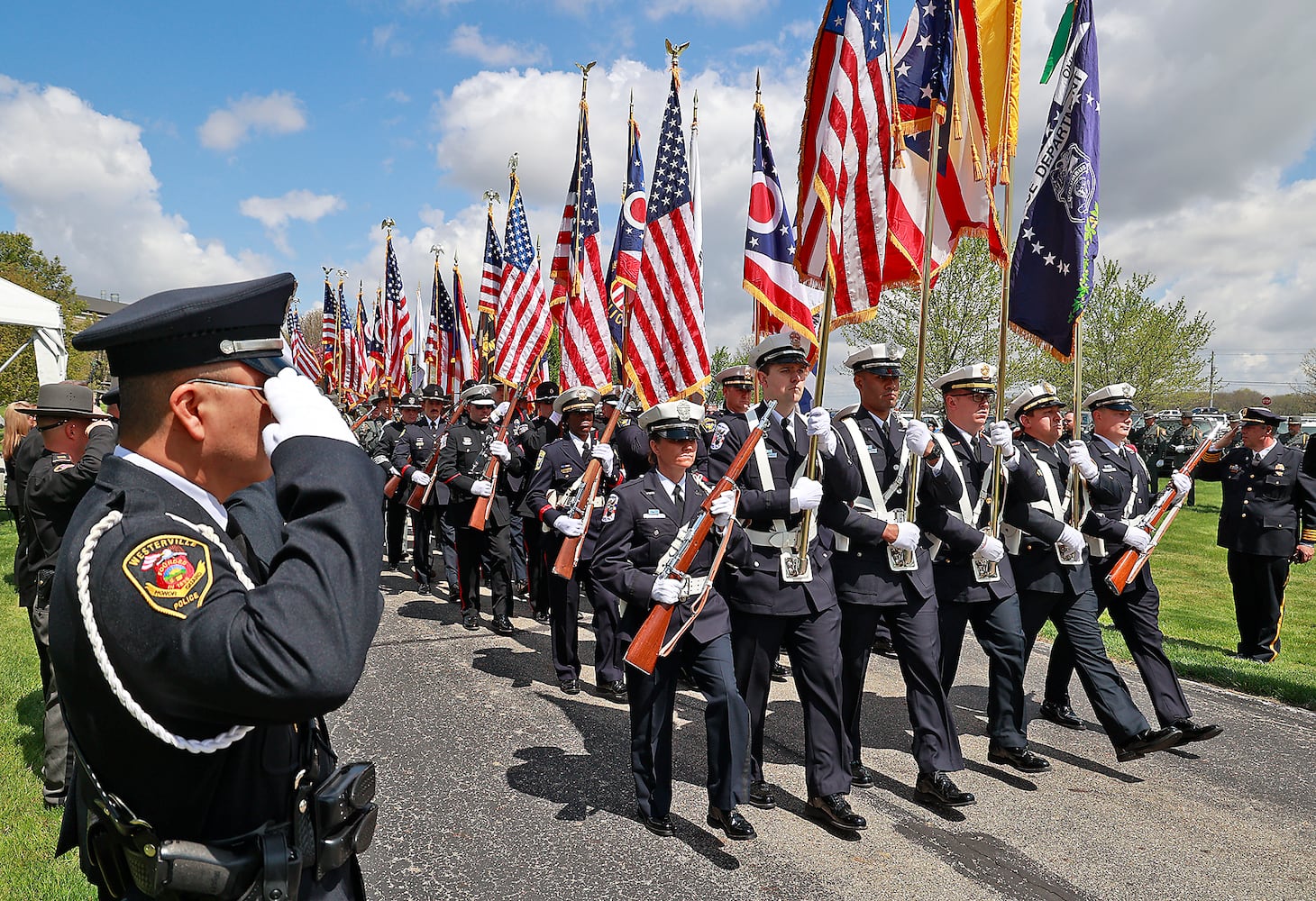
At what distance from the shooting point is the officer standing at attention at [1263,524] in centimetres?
823

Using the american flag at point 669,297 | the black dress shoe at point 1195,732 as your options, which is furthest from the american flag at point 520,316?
the black dress shoe at point 1195,732

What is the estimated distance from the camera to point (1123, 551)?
6.01 metres

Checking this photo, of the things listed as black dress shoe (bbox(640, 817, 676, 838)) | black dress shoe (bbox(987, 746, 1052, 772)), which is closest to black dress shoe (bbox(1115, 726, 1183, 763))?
black dress shoe (bbox(987, 746, 1052, 772))

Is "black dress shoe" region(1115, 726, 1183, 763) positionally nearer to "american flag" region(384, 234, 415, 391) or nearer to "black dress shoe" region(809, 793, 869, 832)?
"black dress shoe" region(809, 793, 869, 832)

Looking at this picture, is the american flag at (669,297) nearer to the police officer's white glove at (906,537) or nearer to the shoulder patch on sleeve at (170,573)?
the police officer's white glove at (906,537)

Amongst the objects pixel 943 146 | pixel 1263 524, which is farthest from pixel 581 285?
pixel 1263 524

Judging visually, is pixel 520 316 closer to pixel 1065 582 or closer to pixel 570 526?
pixel 570 526

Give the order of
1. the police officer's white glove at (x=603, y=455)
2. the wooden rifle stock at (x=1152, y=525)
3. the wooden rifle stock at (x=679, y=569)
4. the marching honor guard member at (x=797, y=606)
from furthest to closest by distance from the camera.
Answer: the police officer's white glove at (x=603, y=455), the wooden rifle stock at (x=1152, y=525), the marching honor guard member at (x=797, y=606), the wooden rifle stock at (x=679, y=569)

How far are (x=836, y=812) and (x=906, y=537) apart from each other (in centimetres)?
153

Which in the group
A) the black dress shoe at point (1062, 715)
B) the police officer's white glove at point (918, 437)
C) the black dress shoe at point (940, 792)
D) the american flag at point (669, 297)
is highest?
the american flag at point (669, 297)

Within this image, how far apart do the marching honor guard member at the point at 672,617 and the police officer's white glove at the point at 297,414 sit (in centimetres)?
276

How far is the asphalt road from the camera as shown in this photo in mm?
3828

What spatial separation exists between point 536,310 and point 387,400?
6.19 meters

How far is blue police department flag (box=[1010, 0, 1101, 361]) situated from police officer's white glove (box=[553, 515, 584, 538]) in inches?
147
